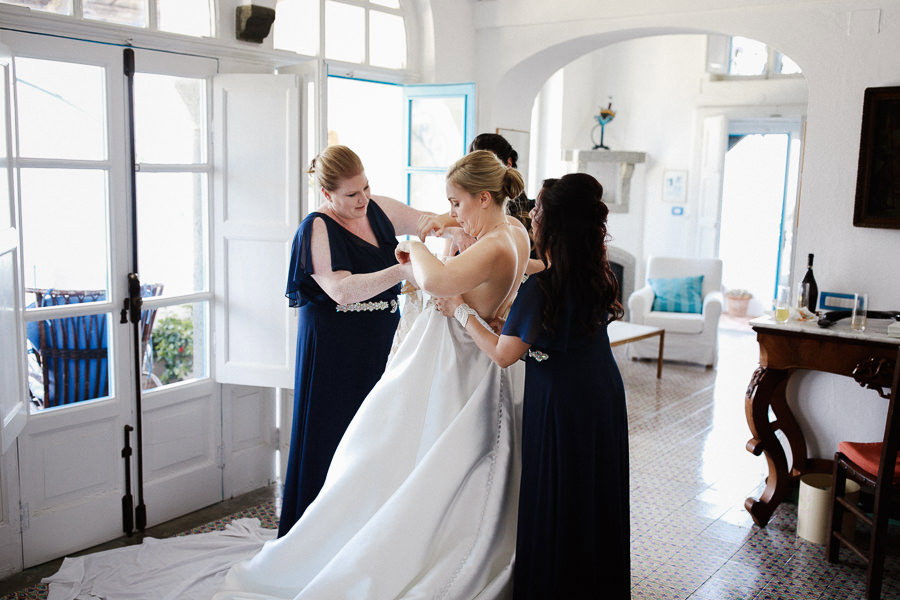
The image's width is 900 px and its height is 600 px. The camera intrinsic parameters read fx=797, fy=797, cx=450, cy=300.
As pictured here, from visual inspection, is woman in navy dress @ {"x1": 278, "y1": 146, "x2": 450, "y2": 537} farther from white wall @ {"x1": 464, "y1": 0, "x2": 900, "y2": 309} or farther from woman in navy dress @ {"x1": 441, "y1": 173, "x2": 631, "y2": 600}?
white wall @ {"x1": 464, "y1": 0, "x2": 900, "y2": 309}

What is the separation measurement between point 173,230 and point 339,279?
129cm

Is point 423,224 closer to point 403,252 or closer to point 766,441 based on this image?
point 403,252

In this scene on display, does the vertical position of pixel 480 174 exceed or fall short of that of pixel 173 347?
it exceeds it

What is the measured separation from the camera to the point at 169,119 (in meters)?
3.74

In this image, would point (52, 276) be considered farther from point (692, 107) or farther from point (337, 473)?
point (692, 107)

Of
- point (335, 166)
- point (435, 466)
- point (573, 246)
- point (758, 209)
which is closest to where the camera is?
point (573, 246)

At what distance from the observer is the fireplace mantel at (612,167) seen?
8.92 meters

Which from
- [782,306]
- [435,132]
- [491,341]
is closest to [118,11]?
[435,132]

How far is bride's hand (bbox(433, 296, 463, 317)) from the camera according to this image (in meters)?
2.59

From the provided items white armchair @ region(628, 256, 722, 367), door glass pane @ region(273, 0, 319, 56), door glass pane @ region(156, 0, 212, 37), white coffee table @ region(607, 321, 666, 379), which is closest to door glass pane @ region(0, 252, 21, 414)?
door glass pane @ region(156, 0, 212, 37)

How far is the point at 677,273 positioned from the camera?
7.95 m

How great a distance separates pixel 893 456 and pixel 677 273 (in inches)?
192

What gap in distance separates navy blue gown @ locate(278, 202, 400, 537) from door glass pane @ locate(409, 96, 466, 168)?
1547 mm

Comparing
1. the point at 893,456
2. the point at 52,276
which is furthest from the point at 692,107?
the point at 52,276
